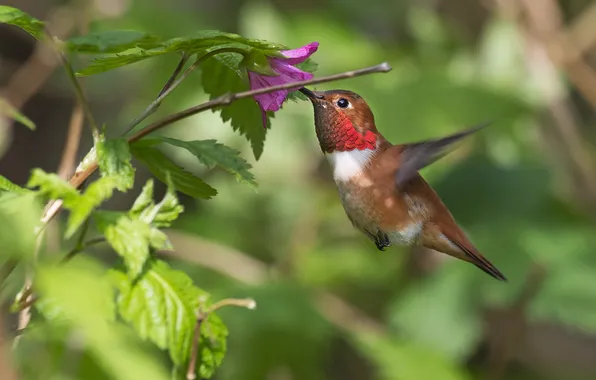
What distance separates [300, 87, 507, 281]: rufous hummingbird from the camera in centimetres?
152

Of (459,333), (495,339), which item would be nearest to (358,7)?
(495,339)

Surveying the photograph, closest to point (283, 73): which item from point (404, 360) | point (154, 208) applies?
point (154, 208)

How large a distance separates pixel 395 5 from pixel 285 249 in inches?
79.3

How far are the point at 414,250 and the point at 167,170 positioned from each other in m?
2.84

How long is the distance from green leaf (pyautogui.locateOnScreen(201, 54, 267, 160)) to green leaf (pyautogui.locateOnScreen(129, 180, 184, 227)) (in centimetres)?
20

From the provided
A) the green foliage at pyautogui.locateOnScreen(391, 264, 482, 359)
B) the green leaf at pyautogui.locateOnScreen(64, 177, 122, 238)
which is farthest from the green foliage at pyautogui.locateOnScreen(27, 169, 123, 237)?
the green foliage at pyautogui.locateOnScreen(391, 264, 482, 359)

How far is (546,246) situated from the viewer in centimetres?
313

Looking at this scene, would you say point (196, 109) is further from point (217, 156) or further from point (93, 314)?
point (93, 314)

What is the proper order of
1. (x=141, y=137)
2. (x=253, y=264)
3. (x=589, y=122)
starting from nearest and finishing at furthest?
1. (x=141, y=137)
2. (x=253, y=264)
3. (x=589, y=122)

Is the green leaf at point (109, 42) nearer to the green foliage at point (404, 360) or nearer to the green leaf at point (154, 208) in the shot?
the green leaf at point (154, 208)

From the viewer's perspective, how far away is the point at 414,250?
12.8 feet

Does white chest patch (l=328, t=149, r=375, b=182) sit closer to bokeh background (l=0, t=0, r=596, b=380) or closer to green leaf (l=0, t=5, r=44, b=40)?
green leaf (l=0, t=5, r=44, b=40)

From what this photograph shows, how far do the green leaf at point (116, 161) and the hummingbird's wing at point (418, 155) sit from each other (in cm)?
56

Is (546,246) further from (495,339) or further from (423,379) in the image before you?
(495,339)
